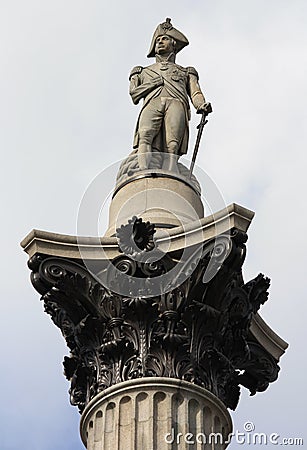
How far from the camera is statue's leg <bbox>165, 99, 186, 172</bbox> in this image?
83.5ft

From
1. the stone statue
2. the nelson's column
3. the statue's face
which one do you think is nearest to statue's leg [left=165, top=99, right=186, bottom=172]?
the stone statue

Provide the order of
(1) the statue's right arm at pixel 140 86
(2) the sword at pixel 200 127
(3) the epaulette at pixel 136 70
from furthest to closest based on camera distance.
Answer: (3) the epaulette at pixel 136 70 → (1) the statue's right arm at pixel 140 86 → (2) the sword at pixel 200 127

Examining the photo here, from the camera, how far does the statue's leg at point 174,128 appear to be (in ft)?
83.5

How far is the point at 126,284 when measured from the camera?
21875 millimetres

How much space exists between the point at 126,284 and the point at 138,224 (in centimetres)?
101

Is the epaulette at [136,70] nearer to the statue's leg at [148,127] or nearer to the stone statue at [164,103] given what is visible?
the stone statue at [164,103]

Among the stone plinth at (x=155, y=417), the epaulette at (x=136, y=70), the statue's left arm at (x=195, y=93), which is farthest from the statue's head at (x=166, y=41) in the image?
the stone plinth at (x=155, y=417)

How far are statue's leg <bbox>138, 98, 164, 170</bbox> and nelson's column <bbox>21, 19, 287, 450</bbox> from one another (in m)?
2.49

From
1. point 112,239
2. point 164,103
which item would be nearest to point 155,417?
point 112,239

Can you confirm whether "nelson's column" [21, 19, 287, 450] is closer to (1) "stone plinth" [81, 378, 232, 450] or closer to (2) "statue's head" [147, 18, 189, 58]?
(1) "stone plinth" [81, 378, 232, 450]

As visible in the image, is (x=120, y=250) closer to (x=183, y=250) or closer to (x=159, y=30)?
(x=183, y=250)

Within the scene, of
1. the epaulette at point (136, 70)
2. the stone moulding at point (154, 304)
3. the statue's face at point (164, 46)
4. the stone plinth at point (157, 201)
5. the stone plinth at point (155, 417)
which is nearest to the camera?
the stone plinth at point (155, 417)

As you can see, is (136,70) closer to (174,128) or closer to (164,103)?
(164,103)

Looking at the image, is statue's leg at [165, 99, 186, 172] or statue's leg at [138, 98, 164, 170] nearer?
statue's leg at [138, 98, 164, 170]
